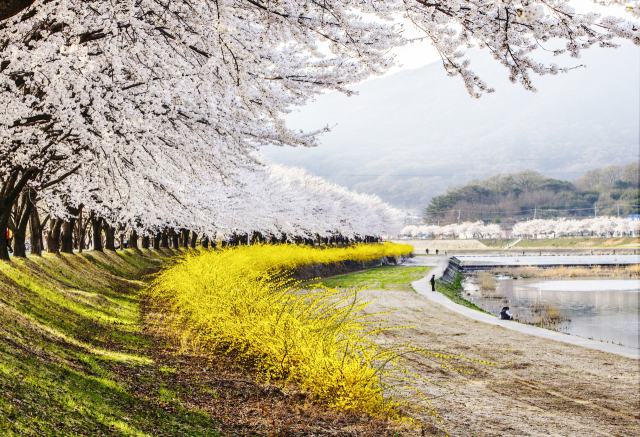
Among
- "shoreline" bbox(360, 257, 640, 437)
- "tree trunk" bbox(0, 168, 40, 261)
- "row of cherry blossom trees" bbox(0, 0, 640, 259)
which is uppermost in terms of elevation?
"row of cherry blossom trees" bbox(0, 0, 640, 259)

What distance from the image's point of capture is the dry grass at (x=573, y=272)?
40.0m

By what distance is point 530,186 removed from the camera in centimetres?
16850

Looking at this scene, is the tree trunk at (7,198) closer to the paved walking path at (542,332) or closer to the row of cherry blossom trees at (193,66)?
the row of cherry blossom trees at (193,66)

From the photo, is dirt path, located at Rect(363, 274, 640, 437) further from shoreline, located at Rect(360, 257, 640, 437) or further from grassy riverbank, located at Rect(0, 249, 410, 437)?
grassy riverbank, located at Rect(0, 249, 410, 437)

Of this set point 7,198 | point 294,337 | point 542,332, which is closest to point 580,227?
point 542,332

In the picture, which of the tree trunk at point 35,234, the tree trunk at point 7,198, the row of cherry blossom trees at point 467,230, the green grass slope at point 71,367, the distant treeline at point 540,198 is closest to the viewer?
the green grass slope at point 71,367

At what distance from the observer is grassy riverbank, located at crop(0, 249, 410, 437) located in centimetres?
365

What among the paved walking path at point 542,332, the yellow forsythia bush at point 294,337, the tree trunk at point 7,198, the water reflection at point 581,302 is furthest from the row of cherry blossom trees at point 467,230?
the tree trunk at point 7,198

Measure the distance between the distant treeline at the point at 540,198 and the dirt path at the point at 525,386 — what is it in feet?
457

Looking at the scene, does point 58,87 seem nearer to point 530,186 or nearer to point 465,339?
point 465,339

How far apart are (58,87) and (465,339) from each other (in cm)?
927

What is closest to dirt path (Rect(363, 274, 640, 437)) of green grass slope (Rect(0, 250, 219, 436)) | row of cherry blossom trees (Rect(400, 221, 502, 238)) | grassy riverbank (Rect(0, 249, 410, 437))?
grassy riverbank (Rect(0, 249, 410, 437))

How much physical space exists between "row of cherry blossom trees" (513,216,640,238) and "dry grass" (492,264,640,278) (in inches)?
3042

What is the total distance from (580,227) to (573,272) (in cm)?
9007
